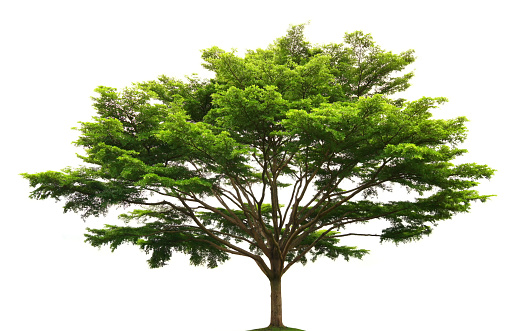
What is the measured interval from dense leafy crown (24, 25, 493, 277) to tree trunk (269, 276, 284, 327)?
448 mm

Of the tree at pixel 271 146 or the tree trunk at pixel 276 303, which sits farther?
the tree trunk at pixel 276 303

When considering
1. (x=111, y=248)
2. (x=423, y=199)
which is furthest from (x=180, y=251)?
(x=423, y=199)

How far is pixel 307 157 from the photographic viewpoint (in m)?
12.6

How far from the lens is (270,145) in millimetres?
13602

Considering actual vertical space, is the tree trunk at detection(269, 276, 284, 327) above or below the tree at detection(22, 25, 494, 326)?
below

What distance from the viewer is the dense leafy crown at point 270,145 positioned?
10586 mm

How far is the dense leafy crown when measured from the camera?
1059 cm

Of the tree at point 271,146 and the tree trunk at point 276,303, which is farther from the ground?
the tree at point 271,146

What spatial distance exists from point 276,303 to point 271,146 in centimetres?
605

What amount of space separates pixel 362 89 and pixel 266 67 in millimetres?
4379

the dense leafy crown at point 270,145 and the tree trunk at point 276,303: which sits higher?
the dense leafy crown at point 270,145

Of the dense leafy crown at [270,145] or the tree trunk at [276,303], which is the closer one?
the dense leafy crown at [270,145]

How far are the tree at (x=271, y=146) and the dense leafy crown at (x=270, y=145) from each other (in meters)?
0.04

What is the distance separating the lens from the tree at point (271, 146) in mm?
10594
